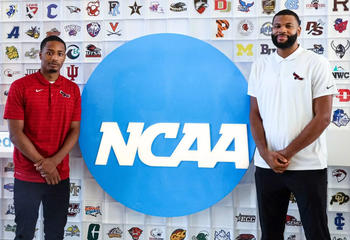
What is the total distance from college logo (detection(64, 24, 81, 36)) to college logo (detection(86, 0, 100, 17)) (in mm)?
123

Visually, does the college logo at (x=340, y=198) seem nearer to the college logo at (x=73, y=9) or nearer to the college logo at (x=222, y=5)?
the college logo at (x=222, y=5)

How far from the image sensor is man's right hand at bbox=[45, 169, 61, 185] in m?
2.32

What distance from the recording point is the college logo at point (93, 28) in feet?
8.86

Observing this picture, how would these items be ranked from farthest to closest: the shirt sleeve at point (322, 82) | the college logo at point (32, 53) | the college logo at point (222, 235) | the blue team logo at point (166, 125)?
the college logo at point (32, 53)
the college logo at point (222, 235)
the blue team logo at point (166, 125)
the shirt sleeve at point (322, 82)

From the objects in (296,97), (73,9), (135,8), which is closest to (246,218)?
(296,97)

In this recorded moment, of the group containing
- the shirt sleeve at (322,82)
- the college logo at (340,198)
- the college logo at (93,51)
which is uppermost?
the college logo at (93,51)

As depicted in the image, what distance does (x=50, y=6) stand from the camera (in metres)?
2.75

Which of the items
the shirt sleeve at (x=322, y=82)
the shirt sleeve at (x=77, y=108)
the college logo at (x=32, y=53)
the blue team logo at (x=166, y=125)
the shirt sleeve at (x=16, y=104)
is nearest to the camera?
the shirt sleeve at (x=322, y=82)

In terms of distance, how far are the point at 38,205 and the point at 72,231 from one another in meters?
0.51

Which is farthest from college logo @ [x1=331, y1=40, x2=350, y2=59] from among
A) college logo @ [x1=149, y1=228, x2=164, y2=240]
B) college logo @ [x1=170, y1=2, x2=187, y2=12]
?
college logo @ [x1=149, y1=228, x2=164, y2=240]

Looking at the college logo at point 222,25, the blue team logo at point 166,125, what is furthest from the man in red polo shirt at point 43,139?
the college logo at point 222,25

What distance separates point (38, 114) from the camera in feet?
7.57

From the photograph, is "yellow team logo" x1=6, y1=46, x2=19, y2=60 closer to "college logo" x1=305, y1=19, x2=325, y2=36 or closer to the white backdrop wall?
the white backdrop wall

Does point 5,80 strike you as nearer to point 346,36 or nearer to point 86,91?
point 86,91
